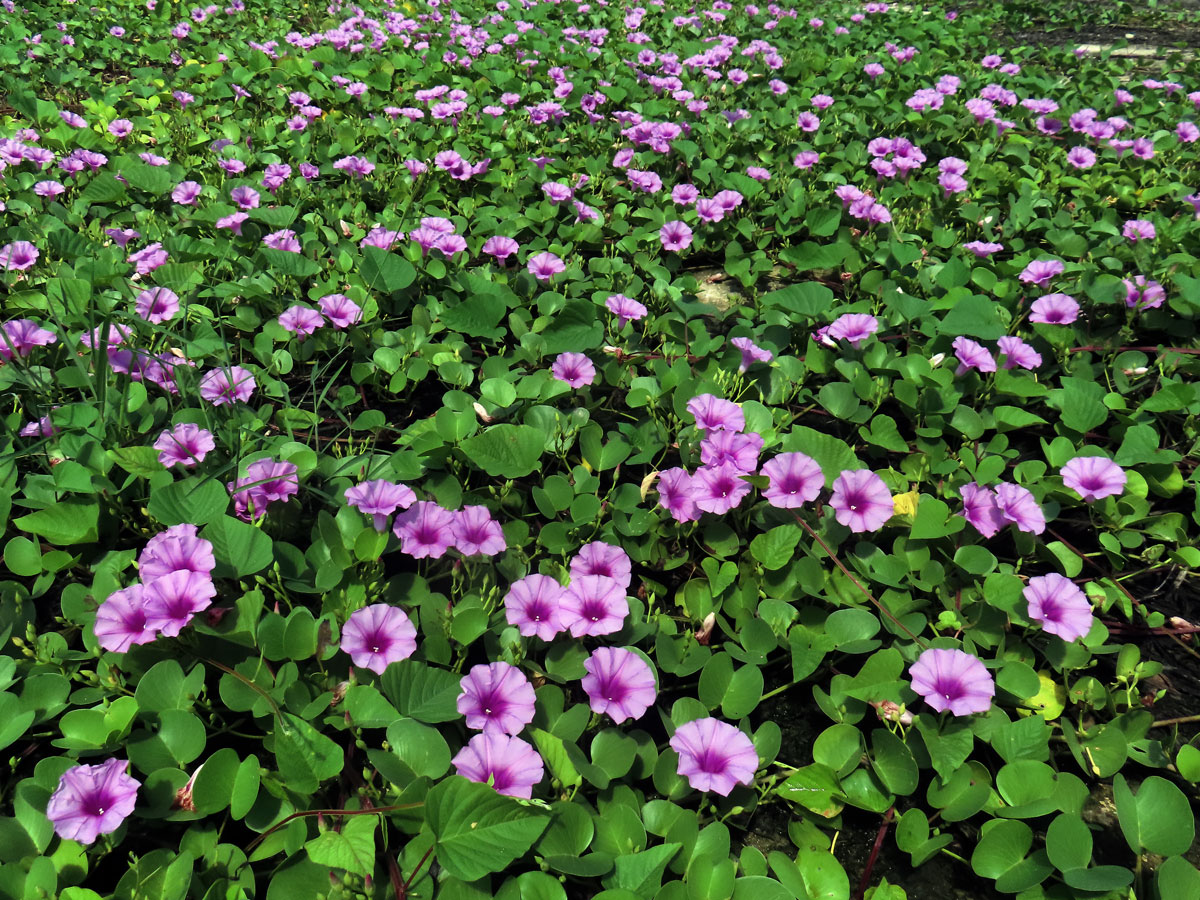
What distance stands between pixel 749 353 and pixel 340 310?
1.24 metres

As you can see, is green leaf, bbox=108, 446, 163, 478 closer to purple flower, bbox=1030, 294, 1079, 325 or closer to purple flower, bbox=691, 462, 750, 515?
purple flower, bbox=691, 462, 750, 515

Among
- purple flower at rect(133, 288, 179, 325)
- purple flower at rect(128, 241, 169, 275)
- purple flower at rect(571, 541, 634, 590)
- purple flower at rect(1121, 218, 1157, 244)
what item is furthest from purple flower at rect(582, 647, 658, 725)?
purple flower at rect(1121, 218, 1157, 244)

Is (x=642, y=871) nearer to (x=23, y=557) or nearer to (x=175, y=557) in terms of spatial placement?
(x=175, y=557)

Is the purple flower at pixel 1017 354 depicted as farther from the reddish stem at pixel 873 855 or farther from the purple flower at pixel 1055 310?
the reddish stem at pixel 873 855

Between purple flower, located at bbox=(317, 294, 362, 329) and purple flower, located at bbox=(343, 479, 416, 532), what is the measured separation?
0.81 meters

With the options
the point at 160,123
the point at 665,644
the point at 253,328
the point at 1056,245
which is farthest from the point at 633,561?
the point at 160,123

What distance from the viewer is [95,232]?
9.00 feet

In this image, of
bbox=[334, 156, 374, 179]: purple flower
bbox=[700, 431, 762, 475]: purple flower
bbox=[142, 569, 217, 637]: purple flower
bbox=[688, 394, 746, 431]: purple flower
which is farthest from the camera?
bbox=[334, 156, 374, 179]: purple flower

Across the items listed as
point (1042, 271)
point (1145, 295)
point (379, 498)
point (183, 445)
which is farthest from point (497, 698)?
point (1145, 295)

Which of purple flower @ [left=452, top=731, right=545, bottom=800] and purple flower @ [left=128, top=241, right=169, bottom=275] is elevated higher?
purple flower @ [left=128, top=241, right=169, bottom=275]

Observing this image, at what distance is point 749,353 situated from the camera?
222 centimetres

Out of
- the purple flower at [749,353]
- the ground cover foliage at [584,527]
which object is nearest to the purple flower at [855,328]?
the ground cover foliage at [584,527]

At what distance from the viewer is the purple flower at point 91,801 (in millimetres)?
1111

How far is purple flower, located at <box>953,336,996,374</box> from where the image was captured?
7.09 feet
